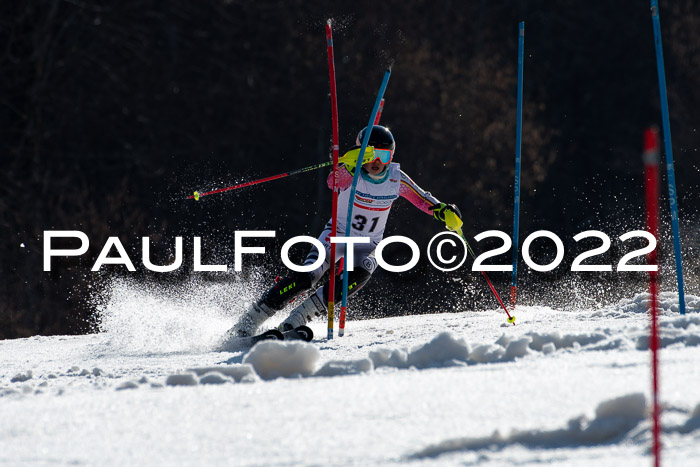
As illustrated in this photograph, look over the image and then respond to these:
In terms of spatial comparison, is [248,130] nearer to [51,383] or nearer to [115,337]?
[115,337]

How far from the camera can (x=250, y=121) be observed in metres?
17.3

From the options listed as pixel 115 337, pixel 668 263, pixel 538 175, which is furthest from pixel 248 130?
pixel 115 337

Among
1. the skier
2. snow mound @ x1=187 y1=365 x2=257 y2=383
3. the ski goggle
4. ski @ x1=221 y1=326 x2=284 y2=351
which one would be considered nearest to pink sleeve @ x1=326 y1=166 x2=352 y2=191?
the skier

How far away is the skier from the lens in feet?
18.5

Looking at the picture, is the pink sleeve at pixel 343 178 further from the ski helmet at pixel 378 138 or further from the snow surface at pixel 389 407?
the snow surface at pixel 389 407

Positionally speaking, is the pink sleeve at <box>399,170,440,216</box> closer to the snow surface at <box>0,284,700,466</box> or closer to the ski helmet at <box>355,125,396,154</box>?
the ski helmet at <box>355,125,396,154</box>

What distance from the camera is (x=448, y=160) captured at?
1656 centimetres

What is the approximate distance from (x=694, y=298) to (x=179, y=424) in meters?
4.00

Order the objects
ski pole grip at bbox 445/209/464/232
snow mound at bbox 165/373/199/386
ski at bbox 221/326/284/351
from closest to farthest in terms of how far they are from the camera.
A: snow mound at bbox 165/373/199/386, ski at bbox 221/326/284/351, ski pole grip at bbox 445/209/464/232

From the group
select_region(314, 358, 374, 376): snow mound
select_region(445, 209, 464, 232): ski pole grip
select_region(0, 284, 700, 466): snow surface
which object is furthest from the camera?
select_region(445, 209, 464, 232): ski pole grip

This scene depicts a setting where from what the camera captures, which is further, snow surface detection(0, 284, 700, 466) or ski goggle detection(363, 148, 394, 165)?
ski goggle detection(363, 148, 394, 165)

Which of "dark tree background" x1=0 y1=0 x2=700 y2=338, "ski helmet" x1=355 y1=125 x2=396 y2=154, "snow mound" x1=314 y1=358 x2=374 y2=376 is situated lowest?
"snow mound" x1=314 y1=358 x2=374 y2=376

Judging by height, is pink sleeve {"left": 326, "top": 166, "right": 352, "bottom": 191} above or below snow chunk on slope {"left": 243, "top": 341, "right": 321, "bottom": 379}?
above

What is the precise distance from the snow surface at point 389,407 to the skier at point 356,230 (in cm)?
124
